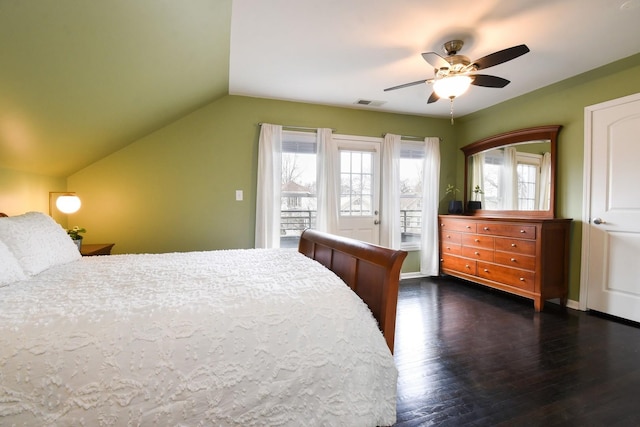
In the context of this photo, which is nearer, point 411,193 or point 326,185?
point 326,185

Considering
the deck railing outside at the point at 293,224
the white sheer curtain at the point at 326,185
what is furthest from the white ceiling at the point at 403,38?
the deck railing outside at the point at 293,224

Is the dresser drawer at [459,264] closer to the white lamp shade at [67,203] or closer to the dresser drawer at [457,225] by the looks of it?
the dresser drawer at [457,225]

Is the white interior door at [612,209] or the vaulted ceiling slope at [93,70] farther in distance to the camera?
the white interior door at [612,209]

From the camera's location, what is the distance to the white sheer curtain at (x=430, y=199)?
4422mm

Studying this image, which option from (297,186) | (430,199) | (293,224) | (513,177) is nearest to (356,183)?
(297,186)

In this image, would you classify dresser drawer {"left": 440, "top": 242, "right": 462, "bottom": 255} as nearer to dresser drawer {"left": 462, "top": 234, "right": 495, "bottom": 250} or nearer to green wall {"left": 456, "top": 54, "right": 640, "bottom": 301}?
dresser drawer {"left": 462, "top": 234, "right": 495, "bottom": 250}

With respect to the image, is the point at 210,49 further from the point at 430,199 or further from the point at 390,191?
the point at 430,199

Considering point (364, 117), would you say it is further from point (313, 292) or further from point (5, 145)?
point (5, 145)

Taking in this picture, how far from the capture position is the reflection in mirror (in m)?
3.53

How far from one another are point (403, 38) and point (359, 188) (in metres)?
2.14

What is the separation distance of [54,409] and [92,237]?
116 inches

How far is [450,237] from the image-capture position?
4.20 meters

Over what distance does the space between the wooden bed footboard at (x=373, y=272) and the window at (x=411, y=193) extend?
2.81 meters

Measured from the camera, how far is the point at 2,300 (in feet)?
3.76
